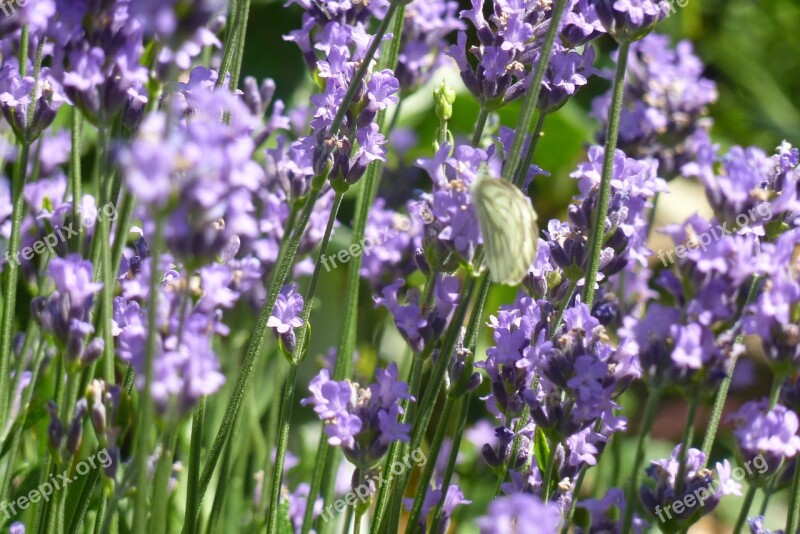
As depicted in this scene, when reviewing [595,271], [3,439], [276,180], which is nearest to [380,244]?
[276,180]

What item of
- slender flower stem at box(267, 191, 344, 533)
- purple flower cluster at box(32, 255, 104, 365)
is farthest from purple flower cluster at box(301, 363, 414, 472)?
purple flower cluster at box(32, 255, 104, 365)

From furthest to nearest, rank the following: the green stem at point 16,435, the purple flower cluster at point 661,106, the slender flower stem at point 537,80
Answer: the purple flower cluster at point 661,106 → the green stem at point 16,435 → the slender flower stem at point 537,80

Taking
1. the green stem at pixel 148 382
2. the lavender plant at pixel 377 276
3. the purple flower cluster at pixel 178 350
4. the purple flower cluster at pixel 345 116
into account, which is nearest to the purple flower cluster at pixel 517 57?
the lavender plant at pixel 377 276

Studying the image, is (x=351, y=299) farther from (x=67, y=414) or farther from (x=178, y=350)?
(x=178, y=350)

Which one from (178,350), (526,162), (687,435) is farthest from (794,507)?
(178,350)

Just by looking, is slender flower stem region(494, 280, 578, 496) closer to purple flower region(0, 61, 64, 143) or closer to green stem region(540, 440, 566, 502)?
green stem region(540, 440, 566, 502)

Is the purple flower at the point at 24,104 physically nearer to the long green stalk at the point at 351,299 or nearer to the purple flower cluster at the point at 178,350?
the purple flower cluster at the point at 178,350

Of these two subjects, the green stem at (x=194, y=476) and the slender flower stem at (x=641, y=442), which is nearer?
the slender flower stem at (x=641, y=442)

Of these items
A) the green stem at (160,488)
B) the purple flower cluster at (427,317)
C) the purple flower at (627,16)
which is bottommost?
the green stem at (160,488)
